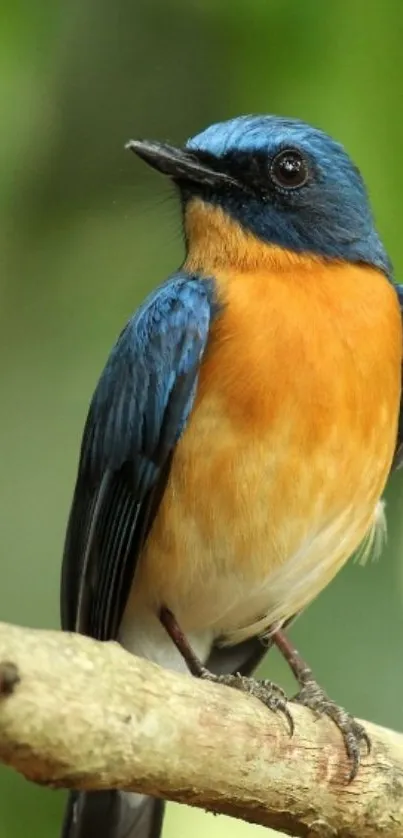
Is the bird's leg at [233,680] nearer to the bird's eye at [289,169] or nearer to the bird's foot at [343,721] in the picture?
the bird's foot at [343,721]

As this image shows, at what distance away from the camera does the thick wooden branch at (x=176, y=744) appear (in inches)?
Result: 73.0

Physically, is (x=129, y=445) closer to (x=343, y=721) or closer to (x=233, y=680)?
(x=233, y=680)

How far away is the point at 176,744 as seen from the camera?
6.93 feet

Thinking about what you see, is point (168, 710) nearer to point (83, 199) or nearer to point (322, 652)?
point (322, 652)

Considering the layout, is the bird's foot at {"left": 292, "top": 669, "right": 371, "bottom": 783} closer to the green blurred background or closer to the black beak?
the green blurred background

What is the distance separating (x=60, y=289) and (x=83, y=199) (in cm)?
27

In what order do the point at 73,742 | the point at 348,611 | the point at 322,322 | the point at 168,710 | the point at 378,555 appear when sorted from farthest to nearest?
the point at 348,611
the point at 378,555
the point at 322,322
the point at 168,710
the point at 73,742

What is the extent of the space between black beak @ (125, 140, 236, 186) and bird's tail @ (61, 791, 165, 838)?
4.25 feet

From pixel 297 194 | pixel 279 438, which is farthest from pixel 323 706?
pixel 297 194

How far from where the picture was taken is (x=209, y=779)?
2.19m

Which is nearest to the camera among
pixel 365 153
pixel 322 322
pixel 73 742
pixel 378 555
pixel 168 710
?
pixel 73 742

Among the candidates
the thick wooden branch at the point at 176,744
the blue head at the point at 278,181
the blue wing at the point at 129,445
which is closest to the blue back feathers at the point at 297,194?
the blue head at the point at 278,181

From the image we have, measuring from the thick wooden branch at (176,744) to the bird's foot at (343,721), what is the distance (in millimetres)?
18

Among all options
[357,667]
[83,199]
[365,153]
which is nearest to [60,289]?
[83,199]
